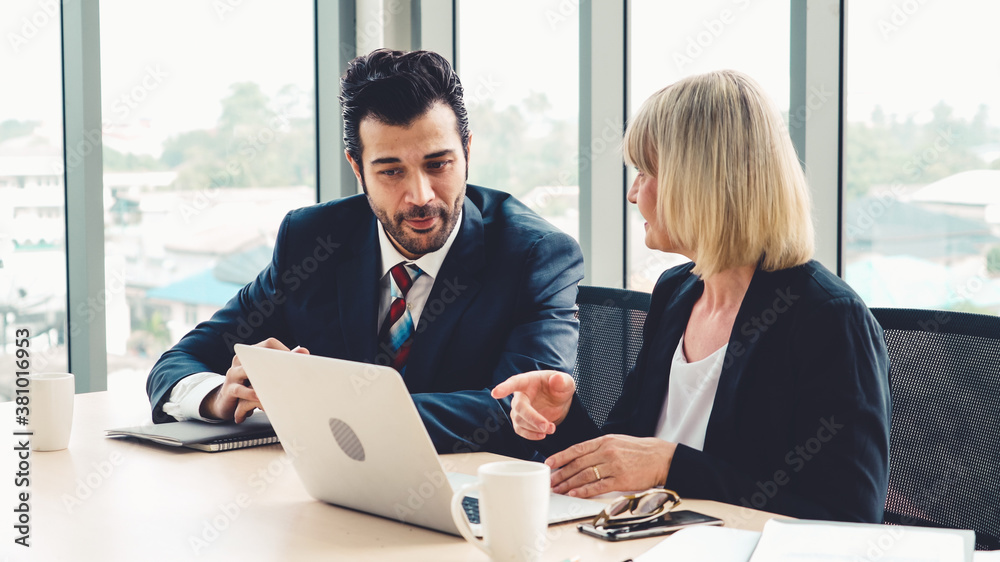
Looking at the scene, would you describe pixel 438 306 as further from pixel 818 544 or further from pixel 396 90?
pixel 818 544

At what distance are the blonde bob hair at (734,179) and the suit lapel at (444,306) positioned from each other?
1.73 feet

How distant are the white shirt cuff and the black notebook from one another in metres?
0.03

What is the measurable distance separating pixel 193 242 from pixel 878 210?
2159 millimetres

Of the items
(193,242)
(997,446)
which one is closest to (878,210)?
(997,446)

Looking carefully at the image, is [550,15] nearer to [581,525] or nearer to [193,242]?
[193,242]

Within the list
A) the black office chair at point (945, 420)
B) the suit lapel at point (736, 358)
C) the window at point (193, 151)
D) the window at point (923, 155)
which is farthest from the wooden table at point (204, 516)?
the window at point (193, 151)

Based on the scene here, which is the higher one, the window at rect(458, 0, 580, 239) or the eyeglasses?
the window at rect(458, 0, 580, 239)

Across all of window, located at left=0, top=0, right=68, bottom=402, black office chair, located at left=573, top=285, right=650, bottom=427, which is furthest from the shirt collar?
window, located at left=0, top=0, right=68, bottom=402

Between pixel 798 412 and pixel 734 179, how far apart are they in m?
0.39

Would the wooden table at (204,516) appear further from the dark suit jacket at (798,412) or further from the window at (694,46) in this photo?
the window at (694,46)

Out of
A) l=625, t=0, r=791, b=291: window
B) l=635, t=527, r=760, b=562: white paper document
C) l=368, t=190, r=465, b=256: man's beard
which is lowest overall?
l=635, t=527, r=760, b=562: white paper document

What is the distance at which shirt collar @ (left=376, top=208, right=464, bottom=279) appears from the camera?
1947 mm

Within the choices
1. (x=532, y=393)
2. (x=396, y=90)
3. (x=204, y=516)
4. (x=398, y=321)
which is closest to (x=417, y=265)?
(x=398, y=321)

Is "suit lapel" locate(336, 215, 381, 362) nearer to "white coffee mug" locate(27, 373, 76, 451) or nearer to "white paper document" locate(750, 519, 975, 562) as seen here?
"white coffee mug" locate(27, 373, 76, 451)
